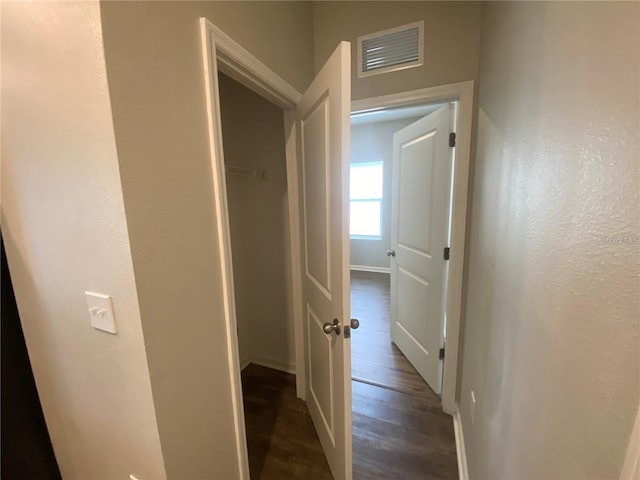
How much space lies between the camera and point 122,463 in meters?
1.00

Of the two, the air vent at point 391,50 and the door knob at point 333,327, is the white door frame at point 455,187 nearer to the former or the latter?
the air vent at point 391,50

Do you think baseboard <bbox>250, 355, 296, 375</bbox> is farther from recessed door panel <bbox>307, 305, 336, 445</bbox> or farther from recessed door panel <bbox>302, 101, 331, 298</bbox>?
recessed door panel <bbox>302, 101, 331, 298</bbox>

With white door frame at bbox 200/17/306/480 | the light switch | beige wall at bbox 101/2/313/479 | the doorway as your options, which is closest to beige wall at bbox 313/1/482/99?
the doorway

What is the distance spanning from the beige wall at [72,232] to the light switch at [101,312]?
0.03m

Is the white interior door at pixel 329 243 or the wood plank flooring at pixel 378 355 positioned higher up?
the white interior door at pixel 329 243

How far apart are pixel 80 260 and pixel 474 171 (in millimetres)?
1889

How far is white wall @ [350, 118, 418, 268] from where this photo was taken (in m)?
4.79

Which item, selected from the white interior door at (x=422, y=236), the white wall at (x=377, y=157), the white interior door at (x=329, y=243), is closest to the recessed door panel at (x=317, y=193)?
the white interior door at (x=329, y=243)

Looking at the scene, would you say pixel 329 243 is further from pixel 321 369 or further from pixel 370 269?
pixel 370 269

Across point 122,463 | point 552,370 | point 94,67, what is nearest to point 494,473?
point 552,370

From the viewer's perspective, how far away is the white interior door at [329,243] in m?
1.04

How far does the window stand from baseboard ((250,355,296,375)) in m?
3.34

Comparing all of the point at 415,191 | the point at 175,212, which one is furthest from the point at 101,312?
the point at 415,191

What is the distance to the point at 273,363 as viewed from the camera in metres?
2.37
